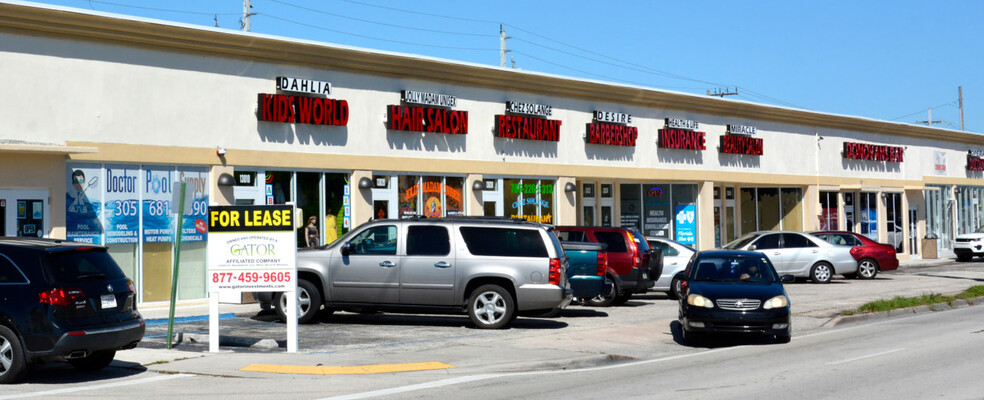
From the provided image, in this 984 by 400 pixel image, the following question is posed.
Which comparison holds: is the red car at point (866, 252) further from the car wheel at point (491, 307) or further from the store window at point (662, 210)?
the car wheel at point (491, 307)

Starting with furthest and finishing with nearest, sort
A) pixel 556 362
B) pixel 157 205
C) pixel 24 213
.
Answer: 1. pixel 157 205
2. pixel 24 213
3. pixel 556 362

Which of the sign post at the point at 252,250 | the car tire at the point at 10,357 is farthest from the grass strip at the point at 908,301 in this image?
the car tire at the point at 10,357

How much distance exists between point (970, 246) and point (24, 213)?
1493 inches

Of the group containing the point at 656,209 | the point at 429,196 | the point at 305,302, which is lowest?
the point at 305,302

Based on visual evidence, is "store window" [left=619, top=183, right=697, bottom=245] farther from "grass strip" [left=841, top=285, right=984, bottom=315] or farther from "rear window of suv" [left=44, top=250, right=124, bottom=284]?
"rear window of suv" [left=44, top=250, right=124, bottom=284]

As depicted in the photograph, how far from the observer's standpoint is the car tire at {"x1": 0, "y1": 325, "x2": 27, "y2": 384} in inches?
452

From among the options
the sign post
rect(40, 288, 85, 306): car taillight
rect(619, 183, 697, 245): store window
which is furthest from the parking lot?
rect(619, 183, 697, 245): store window

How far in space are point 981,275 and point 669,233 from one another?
10.5 m

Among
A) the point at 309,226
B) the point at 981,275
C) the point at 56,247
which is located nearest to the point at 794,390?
the point at 56,247

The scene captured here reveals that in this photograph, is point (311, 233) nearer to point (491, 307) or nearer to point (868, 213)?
point (491, 307)

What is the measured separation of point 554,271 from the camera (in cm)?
1792

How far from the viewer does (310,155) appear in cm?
2420

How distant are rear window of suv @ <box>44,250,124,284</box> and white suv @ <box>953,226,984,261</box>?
130 ft

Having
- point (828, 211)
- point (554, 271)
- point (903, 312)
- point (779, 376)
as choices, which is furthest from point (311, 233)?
point (828, 211)
